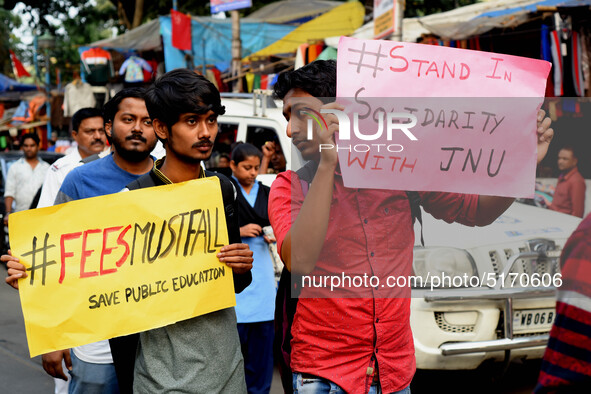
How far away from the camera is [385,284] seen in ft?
6.77

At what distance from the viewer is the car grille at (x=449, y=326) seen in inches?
143

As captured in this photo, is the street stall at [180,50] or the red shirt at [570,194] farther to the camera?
the street stall at [180,50]

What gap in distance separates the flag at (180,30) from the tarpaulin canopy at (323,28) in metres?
3.11

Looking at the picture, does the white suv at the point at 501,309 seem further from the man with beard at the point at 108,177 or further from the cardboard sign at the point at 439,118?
the man with beard at the point at 108,177

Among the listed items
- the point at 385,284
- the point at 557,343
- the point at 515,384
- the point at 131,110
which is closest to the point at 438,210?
the point at 385,284

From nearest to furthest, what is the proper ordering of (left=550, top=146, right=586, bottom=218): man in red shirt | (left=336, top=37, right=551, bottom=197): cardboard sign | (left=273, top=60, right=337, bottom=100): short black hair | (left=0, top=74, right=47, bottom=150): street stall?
(left=336, top=37, right=551, bottom=197): cardboard sign → (left=273, top=60, right=337, bottom=100): short black hair → (left=550, top=146, right=586, bottom=218): man in red shirt → (left=0, top=74, right=47, bottom=150): street stall

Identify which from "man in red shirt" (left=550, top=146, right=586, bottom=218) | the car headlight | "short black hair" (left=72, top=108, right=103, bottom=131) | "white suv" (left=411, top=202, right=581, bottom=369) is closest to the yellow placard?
the car headlight

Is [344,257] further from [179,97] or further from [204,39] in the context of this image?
[204,39]

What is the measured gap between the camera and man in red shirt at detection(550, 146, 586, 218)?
8.83 feet

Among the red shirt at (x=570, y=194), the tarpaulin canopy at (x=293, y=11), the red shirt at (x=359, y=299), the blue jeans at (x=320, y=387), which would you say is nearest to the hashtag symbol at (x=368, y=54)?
the red shirt at (x=359, y=299)

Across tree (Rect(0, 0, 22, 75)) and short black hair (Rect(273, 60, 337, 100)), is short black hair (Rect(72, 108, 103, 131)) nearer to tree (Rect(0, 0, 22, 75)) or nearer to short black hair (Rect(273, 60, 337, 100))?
short black hair (Rect(273, 60, 337, 100))

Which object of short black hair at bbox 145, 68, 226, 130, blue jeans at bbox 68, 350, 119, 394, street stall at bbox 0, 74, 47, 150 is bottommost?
street stall at bbox 0, 74, 47, 150

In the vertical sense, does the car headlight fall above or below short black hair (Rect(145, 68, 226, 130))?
below

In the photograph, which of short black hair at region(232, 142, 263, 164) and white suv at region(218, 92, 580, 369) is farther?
short black hair at region(232, 142, 263, 164)
